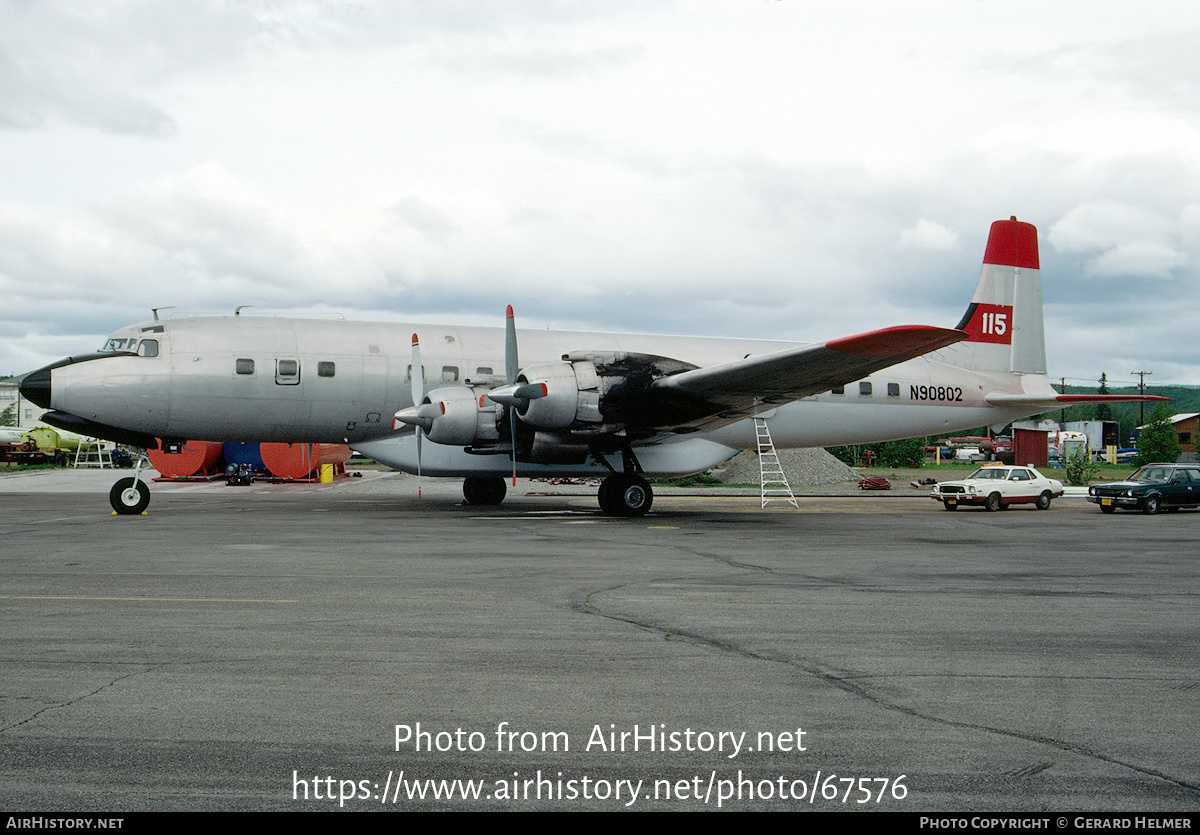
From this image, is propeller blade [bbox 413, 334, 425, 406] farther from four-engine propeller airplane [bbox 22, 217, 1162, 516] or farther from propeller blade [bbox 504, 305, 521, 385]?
propeller blade [bbox 504, 305, 521, 385]

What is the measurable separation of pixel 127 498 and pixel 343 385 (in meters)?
5.15

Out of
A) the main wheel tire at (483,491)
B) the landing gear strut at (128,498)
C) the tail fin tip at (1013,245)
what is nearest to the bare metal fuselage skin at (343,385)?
the landing gear strut at (128,498)

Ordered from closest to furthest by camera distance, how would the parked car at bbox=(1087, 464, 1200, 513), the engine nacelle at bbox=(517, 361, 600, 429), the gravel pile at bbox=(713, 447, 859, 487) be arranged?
the engine nacelle at bbox=(517, 361, 600, 429)
the parked car at bbox=(1087, 464, 1200, 513)
the gravel pile at bbox=(713, 447, 859, 487)

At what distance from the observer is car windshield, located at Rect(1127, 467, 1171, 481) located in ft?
88.9

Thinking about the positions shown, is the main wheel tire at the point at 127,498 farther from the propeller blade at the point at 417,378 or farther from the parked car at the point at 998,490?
the parked car at the point at 998,490

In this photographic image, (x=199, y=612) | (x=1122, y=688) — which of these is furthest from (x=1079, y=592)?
(x=199, y=612)

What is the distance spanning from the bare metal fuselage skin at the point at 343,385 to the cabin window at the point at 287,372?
0.10 ft

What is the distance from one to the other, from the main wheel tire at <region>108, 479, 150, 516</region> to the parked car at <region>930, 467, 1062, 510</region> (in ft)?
69.5

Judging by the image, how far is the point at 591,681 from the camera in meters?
5.95

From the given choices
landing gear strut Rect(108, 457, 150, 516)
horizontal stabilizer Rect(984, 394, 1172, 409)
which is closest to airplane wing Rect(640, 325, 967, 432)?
horizontal stabilizer Rect(984, 394, 1172, 409)

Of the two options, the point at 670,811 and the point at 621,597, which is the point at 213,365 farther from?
the point at 670,811

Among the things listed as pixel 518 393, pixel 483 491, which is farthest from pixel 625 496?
pixel 483 491

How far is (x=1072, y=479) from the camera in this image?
4444 centimetres
